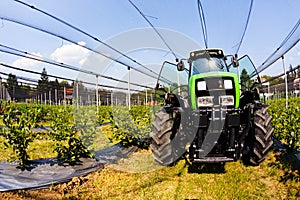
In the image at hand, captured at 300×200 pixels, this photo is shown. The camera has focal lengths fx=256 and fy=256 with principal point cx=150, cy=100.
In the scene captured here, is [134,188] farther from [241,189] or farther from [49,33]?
[49,33]

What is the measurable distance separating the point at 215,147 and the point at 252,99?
1.25 meters

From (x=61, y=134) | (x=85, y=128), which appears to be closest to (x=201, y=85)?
(x=85, y=128)

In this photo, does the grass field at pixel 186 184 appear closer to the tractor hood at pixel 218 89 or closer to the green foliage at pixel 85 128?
the green foliage at pixel 85 128

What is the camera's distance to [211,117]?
151 inches

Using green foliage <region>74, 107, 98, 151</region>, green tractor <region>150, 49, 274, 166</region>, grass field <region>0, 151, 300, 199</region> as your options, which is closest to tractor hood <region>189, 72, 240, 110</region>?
green tractor <region>150, 49, 274, 166</region>

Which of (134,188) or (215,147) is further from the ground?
(215,147)

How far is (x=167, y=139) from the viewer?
450cm

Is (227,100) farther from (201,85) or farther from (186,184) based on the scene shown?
(186,184)

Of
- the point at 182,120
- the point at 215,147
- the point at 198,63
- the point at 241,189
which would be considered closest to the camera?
the point at 241,189

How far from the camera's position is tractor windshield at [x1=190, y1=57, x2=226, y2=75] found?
4711mm

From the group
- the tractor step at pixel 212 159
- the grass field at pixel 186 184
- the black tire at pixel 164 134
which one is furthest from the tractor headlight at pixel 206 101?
the grass field at pixel 186 184

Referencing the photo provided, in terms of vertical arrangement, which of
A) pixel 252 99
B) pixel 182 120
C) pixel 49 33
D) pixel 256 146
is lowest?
pixel 256 146

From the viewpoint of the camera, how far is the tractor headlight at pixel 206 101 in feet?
13.1

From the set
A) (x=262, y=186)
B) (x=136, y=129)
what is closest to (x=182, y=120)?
(x=262, y=186)
